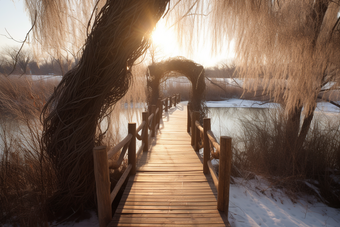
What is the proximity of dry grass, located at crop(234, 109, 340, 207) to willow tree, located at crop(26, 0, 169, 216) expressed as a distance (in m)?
3.80

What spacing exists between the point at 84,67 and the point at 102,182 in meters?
1.17

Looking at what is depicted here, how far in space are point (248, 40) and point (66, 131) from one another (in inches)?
90.9

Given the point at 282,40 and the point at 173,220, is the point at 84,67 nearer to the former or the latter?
the point at 173,220

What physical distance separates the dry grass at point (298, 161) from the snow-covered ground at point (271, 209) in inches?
9.9

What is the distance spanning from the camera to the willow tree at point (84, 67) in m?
1.77

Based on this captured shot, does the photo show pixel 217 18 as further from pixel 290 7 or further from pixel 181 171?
pixel 181 171

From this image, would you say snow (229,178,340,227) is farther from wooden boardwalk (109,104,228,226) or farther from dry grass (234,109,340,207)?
wooden boardwalk (109,104,228,226)

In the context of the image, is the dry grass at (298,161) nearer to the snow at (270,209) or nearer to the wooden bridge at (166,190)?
the snow at (270,209)

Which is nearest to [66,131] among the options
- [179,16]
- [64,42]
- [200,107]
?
[64,42]

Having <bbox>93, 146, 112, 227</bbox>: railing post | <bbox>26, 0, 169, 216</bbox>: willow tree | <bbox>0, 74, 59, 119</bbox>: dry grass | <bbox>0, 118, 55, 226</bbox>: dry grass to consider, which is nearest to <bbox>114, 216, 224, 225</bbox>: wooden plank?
<bbox>93, 146, 112, 227</bbox>: railing post

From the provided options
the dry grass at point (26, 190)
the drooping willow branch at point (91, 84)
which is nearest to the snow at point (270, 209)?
the drooping willow branch at point (91, 84)

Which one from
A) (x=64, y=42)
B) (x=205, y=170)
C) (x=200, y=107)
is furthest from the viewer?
(x=200, y=107)

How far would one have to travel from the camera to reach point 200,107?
25.8ft

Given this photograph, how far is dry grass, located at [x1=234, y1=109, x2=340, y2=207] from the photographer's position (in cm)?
379
